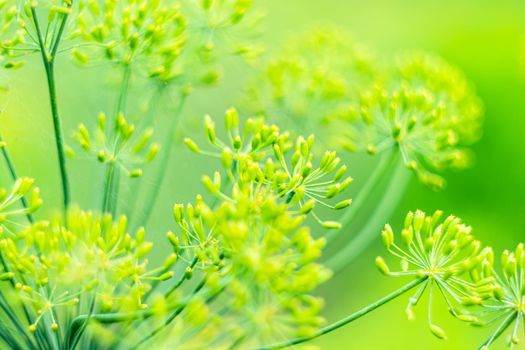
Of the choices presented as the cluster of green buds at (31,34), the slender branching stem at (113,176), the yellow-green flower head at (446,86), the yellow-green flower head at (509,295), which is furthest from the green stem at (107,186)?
the yellow-green flower head at (446,86)

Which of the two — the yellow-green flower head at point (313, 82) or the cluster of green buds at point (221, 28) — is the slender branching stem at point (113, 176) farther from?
the yellow-green flower head at point (313, 82)

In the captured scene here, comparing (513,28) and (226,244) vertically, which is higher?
(513,28)

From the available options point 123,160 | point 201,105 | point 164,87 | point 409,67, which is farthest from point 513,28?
point 123,160

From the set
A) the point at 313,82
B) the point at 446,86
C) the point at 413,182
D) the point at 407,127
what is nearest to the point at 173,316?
the point at 407,127

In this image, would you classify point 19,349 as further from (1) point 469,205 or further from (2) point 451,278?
(1) point 469,205

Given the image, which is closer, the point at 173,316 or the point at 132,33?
the point at 173,316

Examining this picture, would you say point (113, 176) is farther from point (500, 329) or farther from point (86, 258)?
point (500, 329)
